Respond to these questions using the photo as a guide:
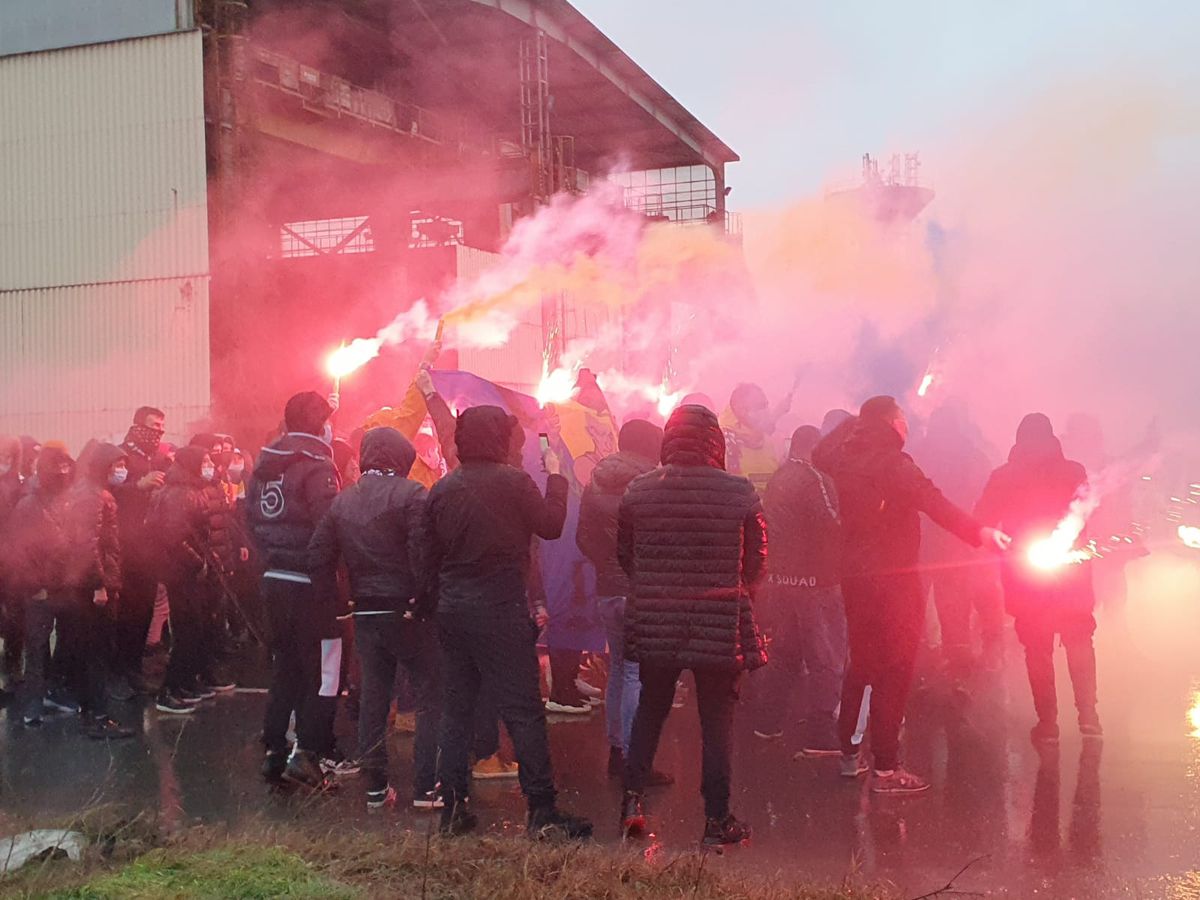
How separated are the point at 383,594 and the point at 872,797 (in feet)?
8.63

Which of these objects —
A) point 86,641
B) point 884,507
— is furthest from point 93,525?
point 884,507

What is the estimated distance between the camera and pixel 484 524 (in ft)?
17.8

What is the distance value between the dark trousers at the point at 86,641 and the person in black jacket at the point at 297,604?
7.00 feet

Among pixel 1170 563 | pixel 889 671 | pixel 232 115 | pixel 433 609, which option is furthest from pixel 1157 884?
pixel 232 115

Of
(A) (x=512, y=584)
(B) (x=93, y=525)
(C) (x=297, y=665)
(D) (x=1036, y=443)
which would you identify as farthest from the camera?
(B) (x=93, y=525)

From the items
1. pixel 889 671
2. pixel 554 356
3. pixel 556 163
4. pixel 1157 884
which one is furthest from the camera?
pixel 556 163

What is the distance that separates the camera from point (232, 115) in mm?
17656

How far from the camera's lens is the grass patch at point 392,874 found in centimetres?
432

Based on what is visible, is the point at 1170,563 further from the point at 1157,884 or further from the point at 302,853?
the point at 302,853

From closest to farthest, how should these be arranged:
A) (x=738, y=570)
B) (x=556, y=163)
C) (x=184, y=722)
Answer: (x=738, y=570) → (x=184, y=722) → (x=556, y=163)

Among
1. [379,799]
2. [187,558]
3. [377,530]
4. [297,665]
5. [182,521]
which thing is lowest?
[379,799]

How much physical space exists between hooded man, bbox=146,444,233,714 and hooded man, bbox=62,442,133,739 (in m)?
0.56

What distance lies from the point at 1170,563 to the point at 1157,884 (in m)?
15.0

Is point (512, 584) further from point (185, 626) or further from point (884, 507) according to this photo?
point (185, 626)
